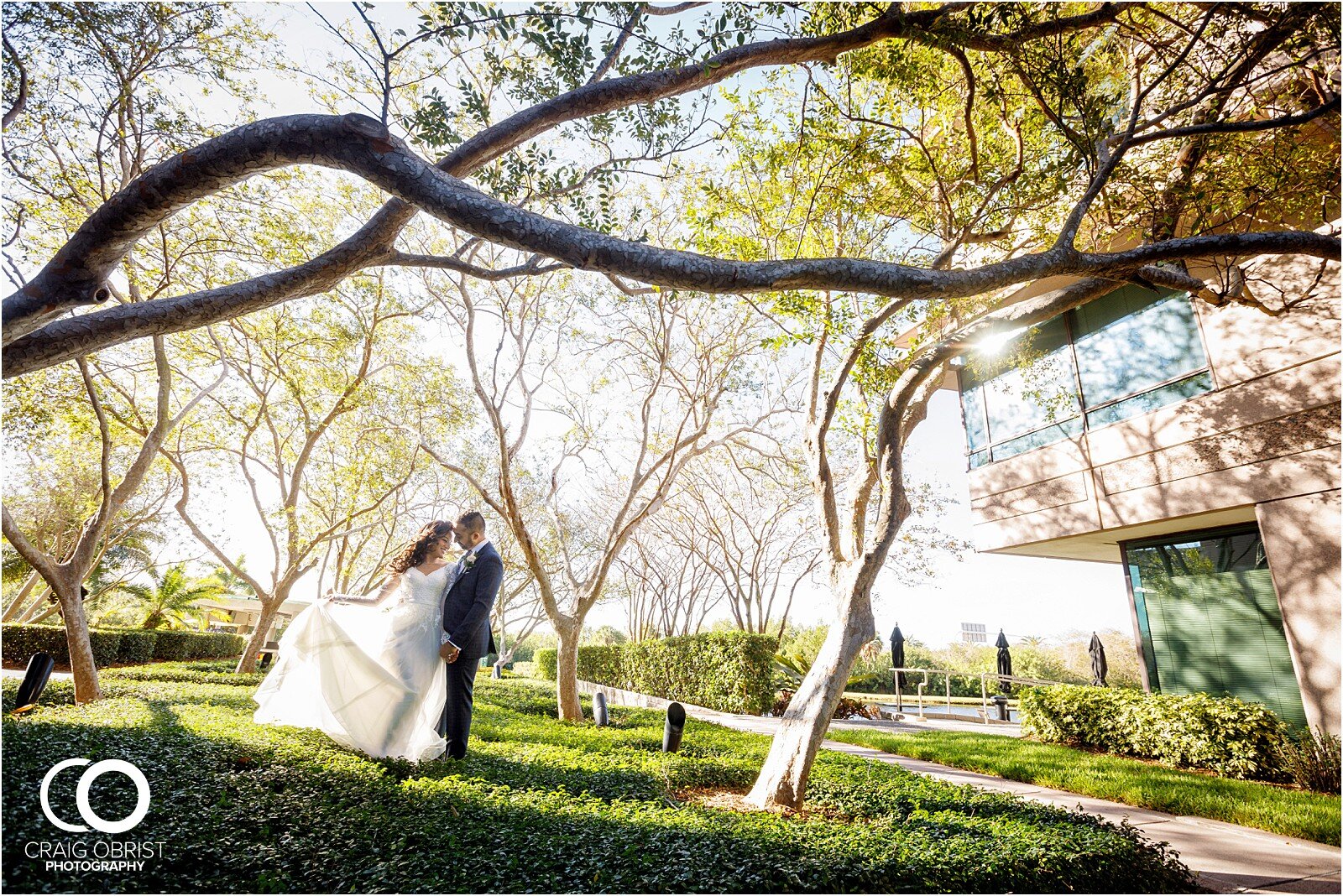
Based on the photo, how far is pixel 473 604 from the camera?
6219 millimetres

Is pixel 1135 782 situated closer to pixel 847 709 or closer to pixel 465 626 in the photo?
pixel 465 626

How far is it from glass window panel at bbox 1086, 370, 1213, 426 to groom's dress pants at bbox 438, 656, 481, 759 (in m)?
11.8

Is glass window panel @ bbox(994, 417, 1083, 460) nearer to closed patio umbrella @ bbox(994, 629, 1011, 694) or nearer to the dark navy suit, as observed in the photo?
closed patio umbrella @ bbox(994, 629, 1011, 694)

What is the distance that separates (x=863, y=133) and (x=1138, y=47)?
4.41 m

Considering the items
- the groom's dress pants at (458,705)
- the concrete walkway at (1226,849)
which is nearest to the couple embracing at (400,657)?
the groom's dress pants at (458,705)

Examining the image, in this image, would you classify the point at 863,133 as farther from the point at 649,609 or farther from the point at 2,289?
the point at 649,609

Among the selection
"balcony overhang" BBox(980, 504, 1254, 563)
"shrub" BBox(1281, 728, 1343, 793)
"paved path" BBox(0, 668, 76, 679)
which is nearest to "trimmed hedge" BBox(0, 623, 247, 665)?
"paved path" BBox(0, 668, 76, 679)

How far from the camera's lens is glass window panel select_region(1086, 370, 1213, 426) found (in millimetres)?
10273

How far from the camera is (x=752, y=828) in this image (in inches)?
159

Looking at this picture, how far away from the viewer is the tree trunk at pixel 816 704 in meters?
5.06

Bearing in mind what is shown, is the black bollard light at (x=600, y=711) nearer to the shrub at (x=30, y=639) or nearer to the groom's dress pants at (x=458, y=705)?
the groom's dress pants at (x=458, y=705)

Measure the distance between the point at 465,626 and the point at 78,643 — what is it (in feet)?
19.6

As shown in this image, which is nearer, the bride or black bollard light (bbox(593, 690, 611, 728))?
the bride

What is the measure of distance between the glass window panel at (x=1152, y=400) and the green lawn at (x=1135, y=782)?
230 inches
